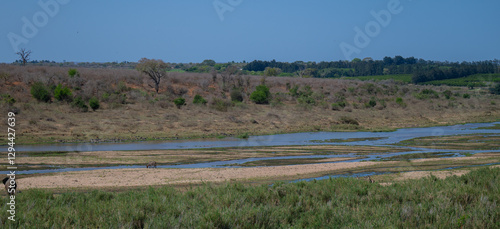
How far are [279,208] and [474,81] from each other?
119804 millimetres

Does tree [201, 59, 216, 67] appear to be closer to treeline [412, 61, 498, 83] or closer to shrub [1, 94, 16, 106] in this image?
treeline [412, 61, 498, 83]

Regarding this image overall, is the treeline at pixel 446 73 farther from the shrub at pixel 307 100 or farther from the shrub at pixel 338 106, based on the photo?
the shrub at pixel 307 100

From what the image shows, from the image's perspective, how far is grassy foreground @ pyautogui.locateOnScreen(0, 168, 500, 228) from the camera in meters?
8.45

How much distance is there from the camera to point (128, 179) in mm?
17531

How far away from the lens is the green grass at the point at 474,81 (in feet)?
361

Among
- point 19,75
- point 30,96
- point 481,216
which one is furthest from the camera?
point 19,75

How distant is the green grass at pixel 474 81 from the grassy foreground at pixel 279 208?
108 metres

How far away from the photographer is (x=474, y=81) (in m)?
116

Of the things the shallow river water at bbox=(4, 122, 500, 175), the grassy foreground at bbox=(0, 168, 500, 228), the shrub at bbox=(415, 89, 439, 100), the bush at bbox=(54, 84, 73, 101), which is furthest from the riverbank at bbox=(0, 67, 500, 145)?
the grassy foreground at bbox=(0, 168, 500, 228)

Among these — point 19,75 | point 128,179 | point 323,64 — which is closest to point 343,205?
point 128,179

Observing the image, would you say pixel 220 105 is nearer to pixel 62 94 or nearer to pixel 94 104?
pixel 94 104

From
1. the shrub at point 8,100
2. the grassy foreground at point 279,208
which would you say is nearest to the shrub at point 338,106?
the shrub at point 8,100

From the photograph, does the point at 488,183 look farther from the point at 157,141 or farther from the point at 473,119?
the point at 473,119

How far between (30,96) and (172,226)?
39809 millimetres
